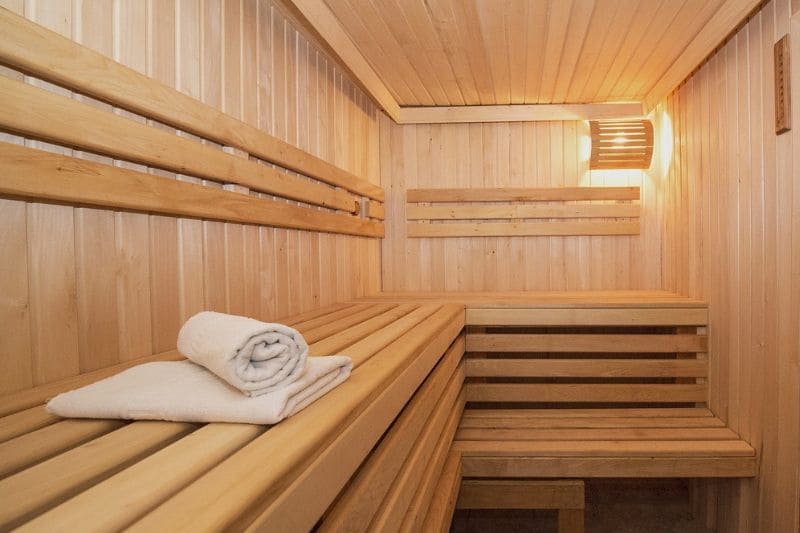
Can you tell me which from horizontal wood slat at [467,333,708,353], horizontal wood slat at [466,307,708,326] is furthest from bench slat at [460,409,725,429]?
horizontal wood slat at [466,307,708,326]

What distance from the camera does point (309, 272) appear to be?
111 inches

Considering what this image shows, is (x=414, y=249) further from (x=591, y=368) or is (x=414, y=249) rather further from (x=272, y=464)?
(x=272, y=464)

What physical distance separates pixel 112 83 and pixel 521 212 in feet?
10.3

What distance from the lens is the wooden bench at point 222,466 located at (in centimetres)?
63

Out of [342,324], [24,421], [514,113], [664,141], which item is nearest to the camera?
[24,421]

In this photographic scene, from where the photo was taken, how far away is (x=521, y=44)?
2.91 metres

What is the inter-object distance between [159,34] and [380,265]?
270 cm

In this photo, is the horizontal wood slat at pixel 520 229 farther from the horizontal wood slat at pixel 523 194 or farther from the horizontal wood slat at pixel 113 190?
the horizontal wood slat at pixel 113 190

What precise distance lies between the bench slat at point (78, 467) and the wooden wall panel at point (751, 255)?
2.27m

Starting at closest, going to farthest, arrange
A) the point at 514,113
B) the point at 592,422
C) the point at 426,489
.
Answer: the point at 426,489 < the point at 592,422 < the point at 514,113

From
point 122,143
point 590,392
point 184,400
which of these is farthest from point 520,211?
point 184,400

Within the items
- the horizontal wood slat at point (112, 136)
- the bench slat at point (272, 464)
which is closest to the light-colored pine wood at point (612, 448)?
the bench slat at point (272, 464)

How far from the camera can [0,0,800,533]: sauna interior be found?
1034mm

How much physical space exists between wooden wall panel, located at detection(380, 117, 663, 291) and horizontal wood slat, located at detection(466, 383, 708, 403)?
1.14 m
